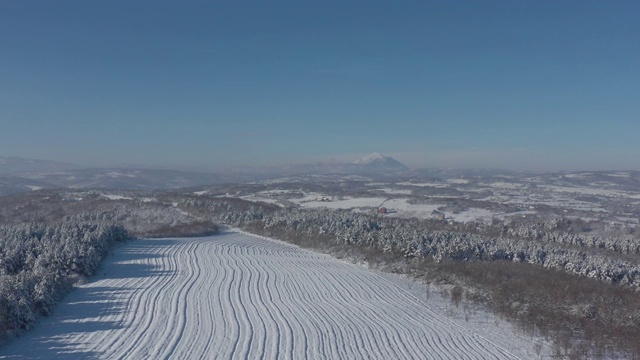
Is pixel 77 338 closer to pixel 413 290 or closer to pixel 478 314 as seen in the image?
pixel 478 314

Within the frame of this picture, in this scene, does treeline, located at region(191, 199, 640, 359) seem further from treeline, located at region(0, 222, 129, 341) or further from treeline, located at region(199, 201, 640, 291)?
treeline, located at region(0, 222, 129, 341)

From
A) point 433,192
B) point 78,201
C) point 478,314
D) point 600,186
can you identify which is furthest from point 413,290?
point 600,186

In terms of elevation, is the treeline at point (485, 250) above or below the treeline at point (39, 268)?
below

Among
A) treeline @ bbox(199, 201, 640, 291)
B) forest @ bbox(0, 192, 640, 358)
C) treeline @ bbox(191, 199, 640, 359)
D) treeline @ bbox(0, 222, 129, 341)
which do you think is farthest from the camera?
treeline @ bbox(199, 201, 640, 291)

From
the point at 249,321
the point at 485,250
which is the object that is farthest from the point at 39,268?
the point at 485,250

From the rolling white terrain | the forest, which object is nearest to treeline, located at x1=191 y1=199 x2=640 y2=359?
the forest

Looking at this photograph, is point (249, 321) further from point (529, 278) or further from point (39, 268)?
Answer: point (529, 278)

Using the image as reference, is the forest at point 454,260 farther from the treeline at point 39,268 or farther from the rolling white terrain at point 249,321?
the rolling white terrain at point 249,321

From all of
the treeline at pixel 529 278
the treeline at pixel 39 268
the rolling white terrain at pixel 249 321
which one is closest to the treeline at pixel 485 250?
the treeline at pixel 529 278
